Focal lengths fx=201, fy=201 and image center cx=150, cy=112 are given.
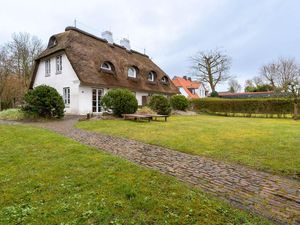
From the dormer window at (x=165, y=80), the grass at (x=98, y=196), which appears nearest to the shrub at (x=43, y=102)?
the grass at (x=98, y=196)

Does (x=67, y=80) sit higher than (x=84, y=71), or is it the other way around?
(x=84, y=71)

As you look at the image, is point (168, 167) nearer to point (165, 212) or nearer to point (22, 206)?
point (165, 212)

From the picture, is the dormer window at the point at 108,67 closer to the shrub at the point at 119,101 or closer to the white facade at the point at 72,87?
the white facade at the point at 72,87

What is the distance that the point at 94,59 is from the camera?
699 inches

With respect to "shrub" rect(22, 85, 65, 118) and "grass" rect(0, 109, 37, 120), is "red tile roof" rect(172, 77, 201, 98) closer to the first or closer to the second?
"shrub" rect(22, 85, 65, 118)

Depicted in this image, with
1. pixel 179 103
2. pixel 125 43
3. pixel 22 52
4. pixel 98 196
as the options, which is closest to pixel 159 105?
pixel 179 103

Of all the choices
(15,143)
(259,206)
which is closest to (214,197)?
(259,206)

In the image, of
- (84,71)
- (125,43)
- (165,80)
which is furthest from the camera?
(165,80)

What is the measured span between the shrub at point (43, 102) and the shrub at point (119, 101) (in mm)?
3033

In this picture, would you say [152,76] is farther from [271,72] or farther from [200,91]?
[271,72]

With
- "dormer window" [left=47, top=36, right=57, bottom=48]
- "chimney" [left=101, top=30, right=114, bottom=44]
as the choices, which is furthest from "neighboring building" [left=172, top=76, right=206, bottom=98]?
"dormer window" [left=47, top=36, right=57, bottom=48]

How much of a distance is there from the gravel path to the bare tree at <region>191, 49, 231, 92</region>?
34738 millimetres

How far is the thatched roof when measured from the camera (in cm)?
1638

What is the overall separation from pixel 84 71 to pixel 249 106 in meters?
16.1
